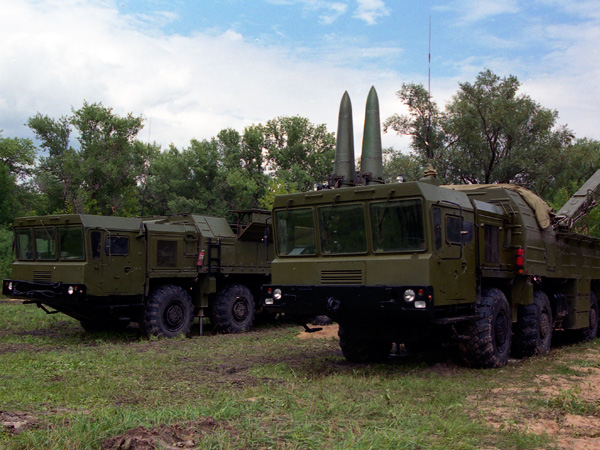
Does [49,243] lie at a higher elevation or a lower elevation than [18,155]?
lower

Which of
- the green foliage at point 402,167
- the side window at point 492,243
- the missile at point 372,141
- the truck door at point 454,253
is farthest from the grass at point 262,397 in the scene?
the green foliage at point 402,167

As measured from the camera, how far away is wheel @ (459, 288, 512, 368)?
9.15m

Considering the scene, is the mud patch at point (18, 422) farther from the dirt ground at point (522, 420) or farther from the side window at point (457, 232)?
the side window at point (457, 232)

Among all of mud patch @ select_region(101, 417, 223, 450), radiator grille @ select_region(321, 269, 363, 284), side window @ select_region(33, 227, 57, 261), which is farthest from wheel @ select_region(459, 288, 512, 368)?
side window @ select_region(33, 227, 57, 261)

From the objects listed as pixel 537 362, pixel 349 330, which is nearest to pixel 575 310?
pixel 537 362

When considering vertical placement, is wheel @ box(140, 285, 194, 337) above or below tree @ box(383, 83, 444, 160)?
below

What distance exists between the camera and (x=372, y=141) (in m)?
15.4

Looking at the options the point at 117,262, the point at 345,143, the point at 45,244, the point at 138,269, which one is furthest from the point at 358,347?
the point at 45,244

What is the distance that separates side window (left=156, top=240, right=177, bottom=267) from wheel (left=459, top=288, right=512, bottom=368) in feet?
23.4

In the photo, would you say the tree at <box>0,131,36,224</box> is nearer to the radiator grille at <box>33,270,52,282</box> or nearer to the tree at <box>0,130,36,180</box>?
the tree at <box>0,130,36,180</box>

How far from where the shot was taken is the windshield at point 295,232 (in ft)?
30.5

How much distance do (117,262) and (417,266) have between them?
710 cm

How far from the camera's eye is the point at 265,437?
16.7 ft

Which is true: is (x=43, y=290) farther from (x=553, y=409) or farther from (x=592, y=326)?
(x=592, y=326)
